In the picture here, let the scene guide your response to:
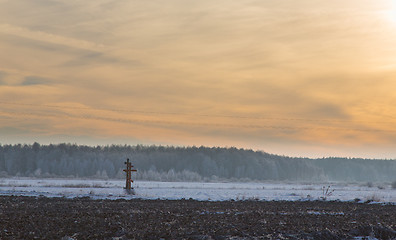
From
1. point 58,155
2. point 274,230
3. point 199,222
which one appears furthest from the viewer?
point 58,155

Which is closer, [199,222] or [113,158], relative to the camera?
[199,222]

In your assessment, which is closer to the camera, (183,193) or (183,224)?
(183,224)

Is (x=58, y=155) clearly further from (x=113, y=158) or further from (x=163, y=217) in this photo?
(x=163, y=217)

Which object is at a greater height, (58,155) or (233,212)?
(58,155)

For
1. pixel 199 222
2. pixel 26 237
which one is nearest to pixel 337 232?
pixel 199 222

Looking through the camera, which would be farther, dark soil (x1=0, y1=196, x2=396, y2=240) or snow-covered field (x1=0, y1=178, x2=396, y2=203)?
snow-covered field (x1=0, y1=178, x2=396, y2=203)

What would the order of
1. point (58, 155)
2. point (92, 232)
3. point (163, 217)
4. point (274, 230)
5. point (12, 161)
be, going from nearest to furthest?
point (92, 232)
point (274, 230)
point (163, 217)
point (12, 161)
point (58, 155)

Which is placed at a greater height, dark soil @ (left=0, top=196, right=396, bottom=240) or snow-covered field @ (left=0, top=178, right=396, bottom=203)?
snow-covered field @ (left=0, top=178, right=396, bottom=203)

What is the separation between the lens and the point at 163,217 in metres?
32.0

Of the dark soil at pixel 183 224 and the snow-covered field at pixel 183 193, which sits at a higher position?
the snow-covered field at pixel 183 193

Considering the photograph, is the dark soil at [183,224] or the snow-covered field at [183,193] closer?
the dark soil at [183,224]

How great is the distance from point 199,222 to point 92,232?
662 centimetres

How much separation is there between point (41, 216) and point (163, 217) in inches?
267

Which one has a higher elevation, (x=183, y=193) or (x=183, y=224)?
(x=183, y=193)
